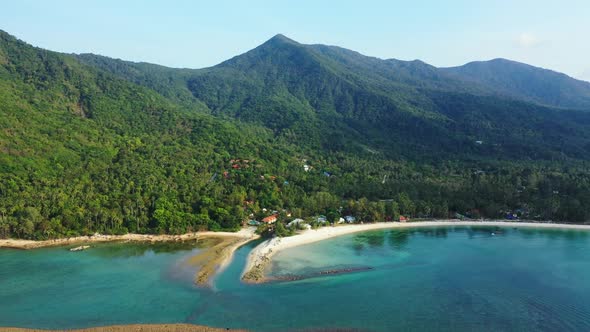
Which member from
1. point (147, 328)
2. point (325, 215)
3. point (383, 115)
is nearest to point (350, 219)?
point (325, 215)

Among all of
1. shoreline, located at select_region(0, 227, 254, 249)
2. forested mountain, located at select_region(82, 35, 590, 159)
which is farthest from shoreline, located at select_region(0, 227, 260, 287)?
forested mountain, located at select_region(82, 35, 590, 159)

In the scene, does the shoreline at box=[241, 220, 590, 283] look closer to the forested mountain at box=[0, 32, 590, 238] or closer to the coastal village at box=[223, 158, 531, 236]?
the coastal village at box=[223, 158, 531, 236]

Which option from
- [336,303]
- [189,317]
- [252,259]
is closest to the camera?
[189,317]

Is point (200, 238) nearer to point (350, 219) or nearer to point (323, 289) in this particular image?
point (323, 289)

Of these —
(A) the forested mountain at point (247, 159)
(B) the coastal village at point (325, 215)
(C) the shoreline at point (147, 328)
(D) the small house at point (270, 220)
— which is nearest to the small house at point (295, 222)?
(B) the coastal village at point (325, 215)

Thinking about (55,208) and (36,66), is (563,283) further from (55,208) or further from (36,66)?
(36,66)

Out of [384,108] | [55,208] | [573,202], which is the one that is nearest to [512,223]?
[573,202]

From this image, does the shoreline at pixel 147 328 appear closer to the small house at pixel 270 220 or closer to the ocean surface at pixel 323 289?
the ocean surface at pixel 323 289
